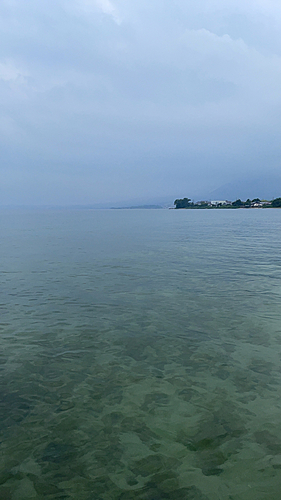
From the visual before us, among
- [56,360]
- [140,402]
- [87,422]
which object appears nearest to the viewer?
[87,422]

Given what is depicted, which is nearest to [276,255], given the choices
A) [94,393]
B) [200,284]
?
[200,284]

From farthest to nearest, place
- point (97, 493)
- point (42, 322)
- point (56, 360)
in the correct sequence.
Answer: point (42, 322), point (56, 360), point (97, 493)

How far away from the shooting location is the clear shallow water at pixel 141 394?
7.08 m

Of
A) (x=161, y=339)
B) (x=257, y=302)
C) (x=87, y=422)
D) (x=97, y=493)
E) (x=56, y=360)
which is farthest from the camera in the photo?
(x=257, y=302)

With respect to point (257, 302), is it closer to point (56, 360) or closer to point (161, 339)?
point (161, 339)

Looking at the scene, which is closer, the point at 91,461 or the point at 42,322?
the point at 91,461

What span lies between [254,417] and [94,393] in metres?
5.04

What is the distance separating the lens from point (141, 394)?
10.2 meters

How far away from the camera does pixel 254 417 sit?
896cm

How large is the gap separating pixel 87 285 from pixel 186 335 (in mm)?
11698

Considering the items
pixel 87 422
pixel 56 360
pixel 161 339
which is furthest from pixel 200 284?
pixel 87 422

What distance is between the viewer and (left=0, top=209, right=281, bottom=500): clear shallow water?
7.08 m

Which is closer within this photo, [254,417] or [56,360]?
[254,417]

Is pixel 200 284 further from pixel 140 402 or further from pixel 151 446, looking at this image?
pixel 151 446
